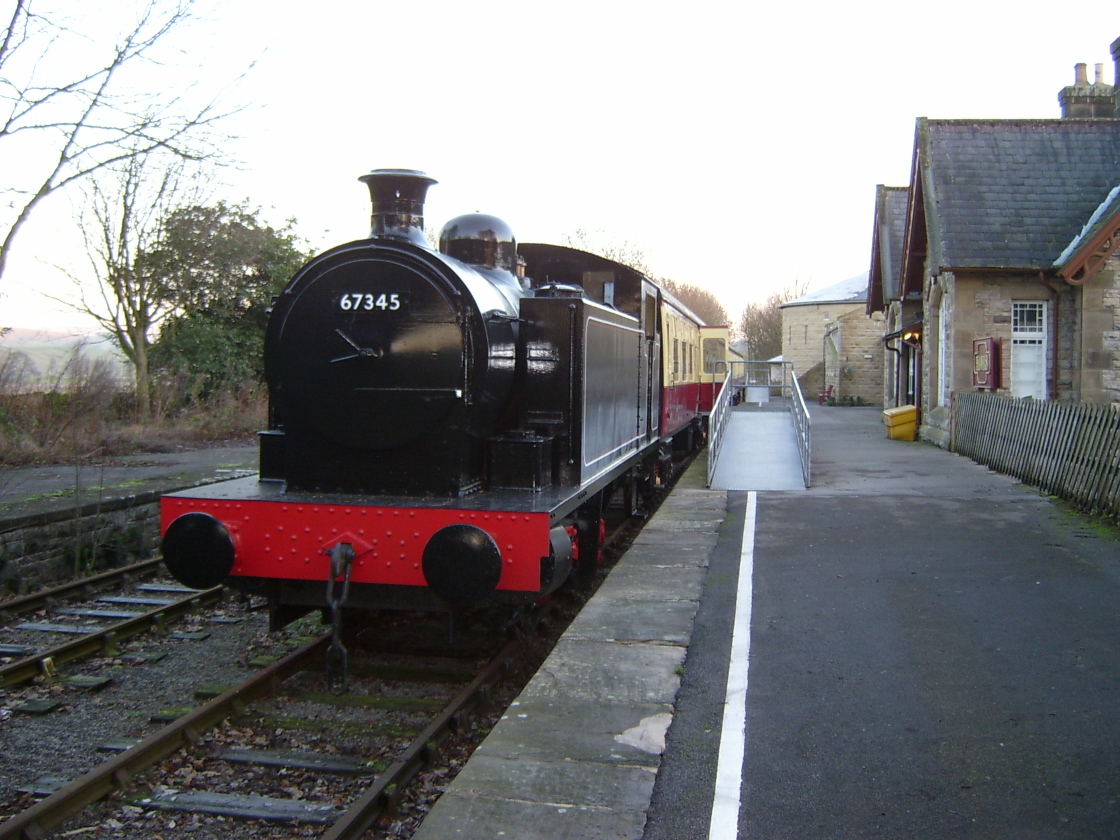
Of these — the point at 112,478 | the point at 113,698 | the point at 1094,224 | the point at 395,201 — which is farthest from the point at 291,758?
the point at 1094,224

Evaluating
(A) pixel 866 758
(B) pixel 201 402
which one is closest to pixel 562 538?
(A) pixel 866 758

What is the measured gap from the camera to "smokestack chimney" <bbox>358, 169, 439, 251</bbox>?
→ 18.5ft

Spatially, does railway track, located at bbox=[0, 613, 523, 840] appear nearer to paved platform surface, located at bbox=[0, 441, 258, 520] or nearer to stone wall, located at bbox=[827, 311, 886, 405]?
paved platform surface, located at bbox=[0, 441, 258, 520]

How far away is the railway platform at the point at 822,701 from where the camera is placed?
131 inches

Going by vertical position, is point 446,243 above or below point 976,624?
above

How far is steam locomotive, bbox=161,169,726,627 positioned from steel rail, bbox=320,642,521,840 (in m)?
0.53

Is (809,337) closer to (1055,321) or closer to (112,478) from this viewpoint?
(1055,321)

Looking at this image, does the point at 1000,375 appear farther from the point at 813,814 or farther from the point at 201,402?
the point at 201,402

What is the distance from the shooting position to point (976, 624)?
18.5 ft

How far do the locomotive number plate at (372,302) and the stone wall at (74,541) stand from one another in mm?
4268

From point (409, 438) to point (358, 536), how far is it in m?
0.68

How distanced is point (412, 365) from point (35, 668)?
2854 millimetres

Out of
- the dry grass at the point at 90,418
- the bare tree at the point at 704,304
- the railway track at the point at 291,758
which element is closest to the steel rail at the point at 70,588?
the railway track at the point at 291,758

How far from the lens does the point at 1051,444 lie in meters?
11.2
